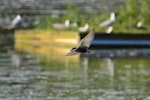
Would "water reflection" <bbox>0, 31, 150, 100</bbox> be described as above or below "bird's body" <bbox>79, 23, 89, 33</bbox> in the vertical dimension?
below

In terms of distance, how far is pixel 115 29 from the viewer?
88.8ft

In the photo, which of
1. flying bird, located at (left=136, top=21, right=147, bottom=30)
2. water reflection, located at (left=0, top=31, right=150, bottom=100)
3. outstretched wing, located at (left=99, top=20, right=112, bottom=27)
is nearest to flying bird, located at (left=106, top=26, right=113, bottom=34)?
outstretched wing, located at (left=99, top=20, right=112, bottom=27)

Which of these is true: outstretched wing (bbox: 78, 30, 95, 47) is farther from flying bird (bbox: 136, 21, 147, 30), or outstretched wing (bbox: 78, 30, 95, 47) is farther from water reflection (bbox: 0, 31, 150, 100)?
flying bird (bbox: 136, 21, 147, 30)

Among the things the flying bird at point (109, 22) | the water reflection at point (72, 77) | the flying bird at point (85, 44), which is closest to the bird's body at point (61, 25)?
the flying bird at point (109, 22)

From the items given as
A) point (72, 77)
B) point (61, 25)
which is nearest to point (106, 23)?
point (61, 25)

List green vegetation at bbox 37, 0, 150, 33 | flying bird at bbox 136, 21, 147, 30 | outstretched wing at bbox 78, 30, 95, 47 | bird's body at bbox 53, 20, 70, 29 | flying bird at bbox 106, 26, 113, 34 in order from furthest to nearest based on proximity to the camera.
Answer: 1. bird's body at bbox 53, 20, 70, 29
2. green vegetation at bbox 37, 0, 150, 33
3. flying bird at bbox 136, 21, 147, 30
4. flying bird at bbox 106, 26, 113, 34
5. outstretched wing at bbox 78, 30, 95, 47

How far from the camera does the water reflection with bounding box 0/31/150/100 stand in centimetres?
1598

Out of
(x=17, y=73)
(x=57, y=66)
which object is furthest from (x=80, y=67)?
(x=17, y=73)

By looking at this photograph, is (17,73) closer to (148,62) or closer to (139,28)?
(148,62)

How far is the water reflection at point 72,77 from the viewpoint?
15984 millimetres

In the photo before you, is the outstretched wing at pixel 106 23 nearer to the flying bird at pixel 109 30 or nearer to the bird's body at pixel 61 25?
the flying bird at pixel 109 30

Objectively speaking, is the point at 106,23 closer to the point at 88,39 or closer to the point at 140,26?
the point at 140,26

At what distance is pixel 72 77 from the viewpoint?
18.8 m

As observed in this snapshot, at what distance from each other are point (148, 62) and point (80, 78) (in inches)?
166
